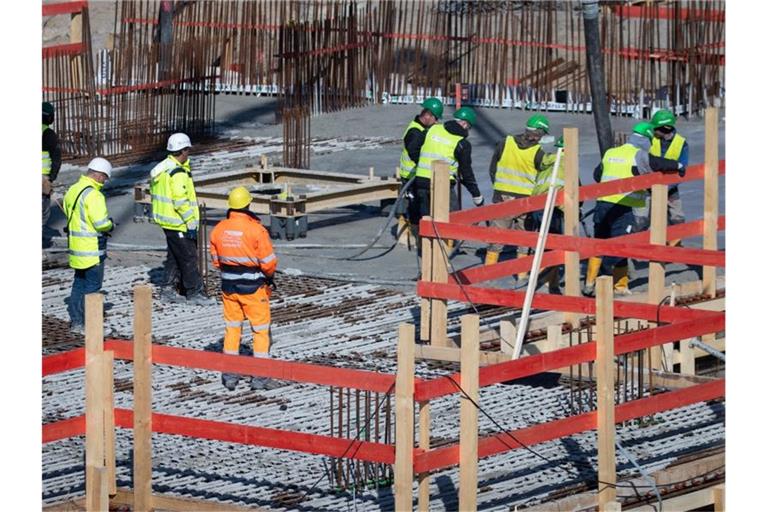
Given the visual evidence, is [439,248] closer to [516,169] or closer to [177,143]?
[177,143]

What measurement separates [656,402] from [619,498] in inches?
30.4

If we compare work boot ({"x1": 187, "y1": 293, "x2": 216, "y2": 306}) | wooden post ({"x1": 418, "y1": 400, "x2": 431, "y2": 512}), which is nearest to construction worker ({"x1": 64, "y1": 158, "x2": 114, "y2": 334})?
work boot ({"x1": 187, "y1": 293, "x2": 216, "y2": 306})

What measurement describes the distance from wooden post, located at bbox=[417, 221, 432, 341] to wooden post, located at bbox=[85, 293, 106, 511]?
447 cm

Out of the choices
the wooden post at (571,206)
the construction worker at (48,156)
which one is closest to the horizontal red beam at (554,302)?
the wooden post at (571,206)

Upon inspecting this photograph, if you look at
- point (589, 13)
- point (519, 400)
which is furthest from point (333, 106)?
point (519, 400)

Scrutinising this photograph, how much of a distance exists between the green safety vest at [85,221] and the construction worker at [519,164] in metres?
4.07

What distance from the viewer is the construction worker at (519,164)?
1719 centimetres

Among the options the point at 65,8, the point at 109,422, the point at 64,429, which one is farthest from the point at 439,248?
the point at 65,8

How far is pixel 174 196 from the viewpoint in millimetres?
15938

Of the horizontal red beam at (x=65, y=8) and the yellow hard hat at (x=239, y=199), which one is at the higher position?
the horizontal red beam at (x=65, y=8)

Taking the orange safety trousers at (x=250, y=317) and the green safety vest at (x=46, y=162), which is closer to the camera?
the orange safety trousers at (x=250, y=317)

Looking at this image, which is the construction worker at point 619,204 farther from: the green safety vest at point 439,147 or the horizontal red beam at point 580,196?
the green safety vest at point 439,147

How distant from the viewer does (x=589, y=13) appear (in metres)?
18.7

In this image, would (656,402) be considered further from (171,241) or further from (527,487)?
(171,241)
